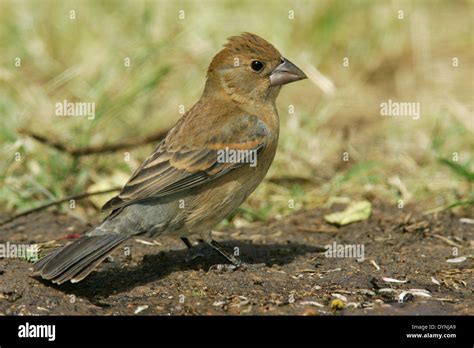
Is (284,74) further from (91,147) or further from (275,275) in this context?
(91,147)

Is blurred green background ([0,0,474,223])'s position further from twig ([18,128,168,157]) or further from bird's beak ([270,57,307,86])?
bird's beak ([270,57,307,86])

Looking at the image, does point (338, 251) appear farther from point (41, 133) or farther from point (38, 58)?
point (38, 58)

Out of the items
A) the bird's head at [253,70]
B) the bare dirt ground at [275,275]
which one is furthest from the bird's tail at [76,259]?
the bird's head at [253,70]

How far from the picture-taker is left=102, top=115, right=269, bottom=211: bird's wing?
5184mm

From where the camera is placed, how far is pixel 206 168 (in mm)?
Result: 5309

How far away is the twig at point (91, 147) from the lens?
22.4 feet

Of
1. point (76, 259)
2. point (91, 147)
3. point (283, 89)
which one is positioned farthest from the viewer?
point (283, 89)

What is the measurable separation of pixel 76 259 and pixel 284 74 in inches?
78.3

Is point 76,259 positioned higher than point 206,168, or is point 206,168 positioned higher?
point 206,168

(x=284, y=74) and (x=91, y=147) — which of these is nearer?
(x=284, y=74)

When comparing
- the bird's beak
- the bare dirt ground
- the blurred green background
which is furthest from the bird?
the blurred green background

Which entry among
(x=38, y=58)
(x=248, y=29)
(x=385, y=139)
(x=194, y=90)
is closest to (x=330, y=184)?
(x=385, y=139)

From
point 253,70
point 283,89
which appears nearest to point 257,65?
point 253,70

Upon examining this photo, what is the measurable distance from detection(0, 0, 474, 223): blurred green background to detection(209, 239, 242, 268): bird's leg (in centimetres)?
122
